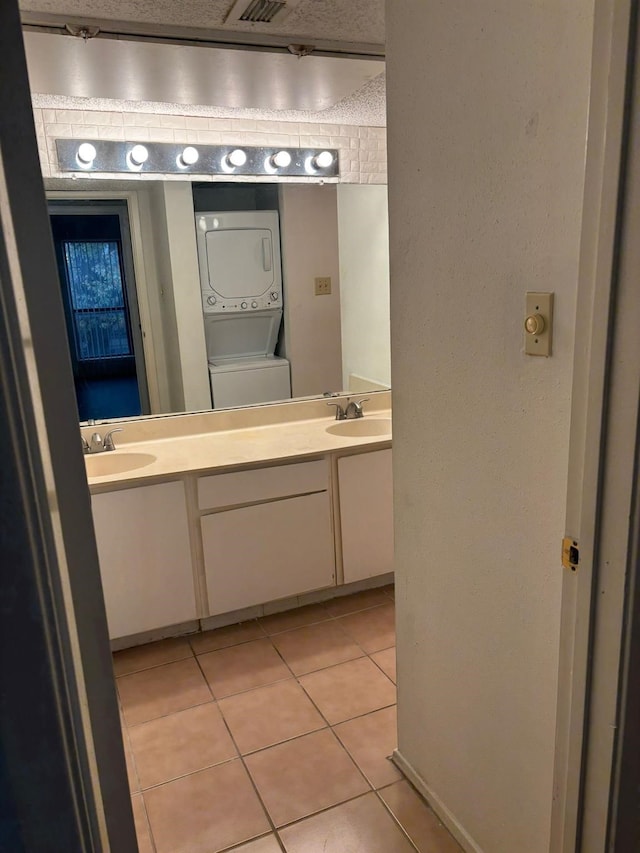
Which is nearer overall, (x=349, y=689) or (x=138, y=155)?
(x=349, y=689)

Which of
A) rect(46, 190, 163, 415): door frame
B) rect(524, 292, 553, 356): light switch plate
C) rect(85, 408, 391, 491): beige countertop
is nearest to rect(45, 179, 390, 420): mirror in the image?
rect(46, 190, 163, 415): door frame

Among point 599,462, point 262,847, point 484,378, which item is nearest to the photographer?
point 599,462

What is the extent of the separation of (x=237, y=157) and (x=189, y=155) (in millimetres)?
212

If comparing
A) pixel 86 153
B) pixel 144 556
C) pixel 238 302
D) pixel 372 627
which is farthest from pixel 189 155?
pixel 372 627

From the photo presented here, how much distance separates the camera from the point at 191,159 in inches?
105

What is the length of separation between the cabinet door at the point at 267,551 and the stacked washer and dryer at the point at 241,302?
1.98 ft

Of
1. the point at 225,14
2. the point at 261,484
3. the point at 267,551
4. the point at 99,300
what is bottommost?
the point at 267,551

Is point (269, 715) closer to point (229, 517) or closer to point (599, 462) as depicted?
point (229, 517)

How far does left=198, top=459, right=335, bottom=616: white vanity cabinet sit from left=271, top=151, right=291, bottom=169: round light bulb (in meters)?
1.35

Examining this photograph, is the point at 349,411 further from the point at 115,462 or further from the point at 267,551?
the point at 115,462

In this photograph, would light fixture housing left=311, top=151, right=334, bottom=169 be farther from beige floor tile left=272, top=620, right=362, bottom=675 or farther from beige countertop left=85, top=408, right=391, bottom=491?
beige floor tile left=272, top=620, right=362, bottom=675

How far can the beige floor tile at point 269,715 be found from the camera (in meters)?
2.08

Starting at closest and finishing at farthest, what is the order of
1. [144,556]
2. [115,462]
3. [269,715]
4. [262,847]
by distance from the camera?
[262,847], [269,715], [144,556], [115,462]

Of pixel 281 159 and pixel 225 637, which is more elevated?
pixel 281 159
